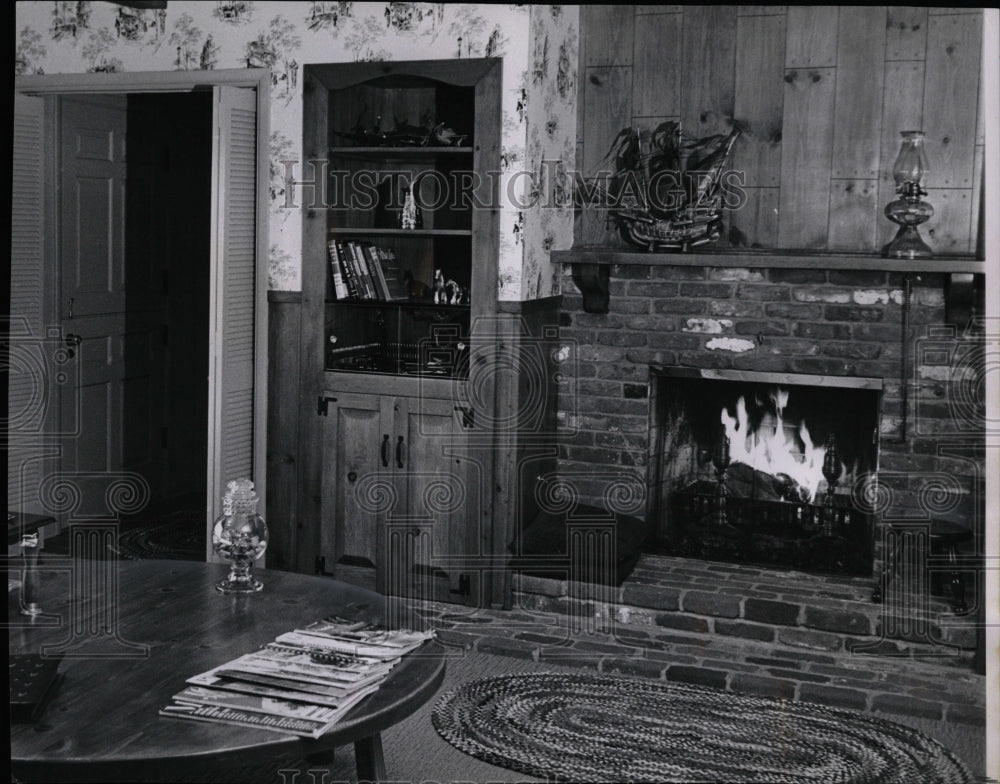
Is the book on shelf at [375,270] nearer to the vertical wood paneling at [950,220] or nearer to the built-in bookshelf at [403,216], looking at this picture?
the built-in bookshelf at [403,216]

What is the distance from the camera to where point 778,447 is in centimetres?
510

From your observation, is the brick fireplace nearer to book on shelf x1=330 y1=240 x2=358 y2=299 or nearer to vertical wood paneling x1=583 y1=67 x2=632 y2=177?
vertical wood paneling x1=583 y1=67 x2=632 y2=177

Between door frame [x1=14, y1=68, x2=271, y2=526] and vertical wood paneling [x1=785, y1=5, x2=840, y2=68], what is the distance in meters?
2.29

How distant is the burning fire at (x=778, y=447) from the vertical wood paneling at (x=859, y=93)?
1.07 meters

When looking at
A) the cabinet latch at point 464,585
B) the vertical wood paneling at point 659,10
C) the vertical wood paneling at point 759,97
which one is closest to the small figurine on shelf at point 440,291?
the cabinet latch at point 464,585

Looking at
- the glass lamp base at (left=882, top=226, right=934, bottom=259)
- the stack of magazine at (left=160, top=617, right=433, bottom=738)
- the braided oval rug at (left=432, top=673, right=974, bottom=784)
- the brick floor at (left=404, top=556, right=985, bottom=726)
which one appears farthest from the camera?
the glass lamp base at (left=882, top=226, right=934, bottom=259)

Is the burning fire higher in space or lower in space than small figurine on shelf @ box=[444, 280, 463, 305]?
lower

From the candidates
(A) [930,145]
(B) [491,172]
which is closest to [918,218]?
(A) [930,145]

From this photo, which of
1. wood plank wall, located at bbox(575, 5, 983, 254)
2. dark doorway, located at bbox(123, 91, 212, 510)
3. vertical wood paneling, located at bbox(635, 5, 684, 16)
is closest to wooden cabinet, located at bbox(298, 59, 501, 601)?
wood plank wall, located at bbox(575, 5, 983, 254)

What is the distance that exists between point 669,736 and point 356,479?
6.47 feet

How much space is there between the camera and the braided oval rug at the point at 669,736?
3.20 m

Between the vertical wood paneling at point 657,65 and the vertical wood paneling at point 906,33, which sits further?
the vertical wood paneling at point 657,65

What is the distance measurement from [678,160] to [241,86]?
6.48 feet

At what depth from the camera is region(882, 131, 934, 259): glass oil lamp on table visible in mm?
4469
